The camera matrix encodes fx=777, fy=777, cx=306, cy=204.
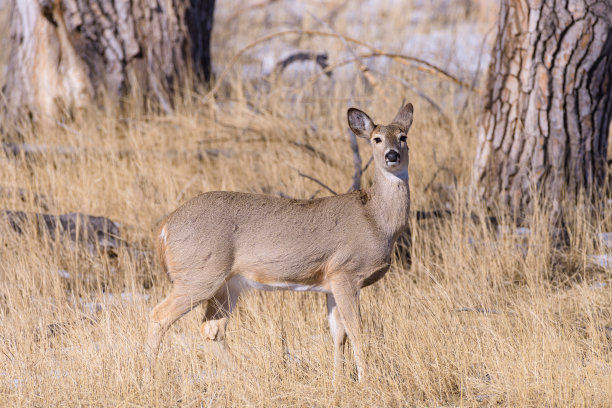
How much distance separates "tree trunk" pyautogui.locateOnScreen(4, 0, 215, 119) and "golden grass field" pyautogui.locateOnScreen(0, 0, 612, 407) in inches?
13.6

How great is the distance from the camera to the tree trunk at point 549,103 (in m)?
6.05

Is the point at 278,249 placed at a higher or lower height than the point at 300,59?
lower

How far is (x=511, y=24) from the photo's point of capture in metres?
6.29

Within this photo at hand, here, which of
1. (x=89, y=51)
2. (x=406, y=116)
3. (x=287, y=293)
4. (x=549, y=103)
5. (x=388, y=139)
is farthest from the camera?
(x=89, y=51)

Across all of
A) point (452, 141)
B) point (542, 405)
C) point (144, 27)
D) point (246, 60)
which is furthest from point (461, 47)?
point (542, 405)

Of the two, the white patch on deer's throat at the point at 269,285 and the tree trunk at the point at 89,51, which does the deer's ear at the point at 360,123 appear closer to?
the white patch on deer's throat at the point at 269,285

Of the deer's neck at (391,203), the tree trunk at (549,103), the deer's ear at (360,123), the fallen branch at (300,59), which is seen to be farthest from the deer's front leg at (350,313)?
the fallen branch at (300,59)

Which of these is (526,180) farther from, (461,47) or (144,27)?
(461,47)

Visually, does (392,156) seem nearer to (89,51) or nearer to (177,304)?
(177,304)

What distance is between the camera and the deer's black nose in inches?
160

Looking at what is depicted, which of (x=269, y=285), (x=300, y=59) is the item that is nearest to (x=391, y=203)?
(x=269, y=285)

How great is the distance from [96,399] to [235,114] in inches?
187

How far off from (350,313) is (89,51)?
5.53 m

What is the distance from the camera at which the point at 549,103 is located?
6.16 metres
